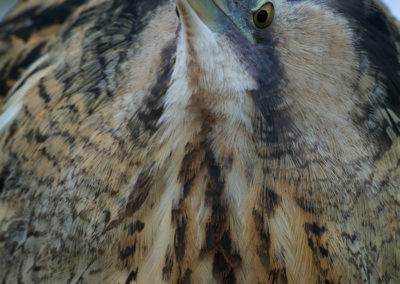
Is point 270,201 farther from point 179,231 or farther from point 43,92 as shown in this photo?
point 43,92

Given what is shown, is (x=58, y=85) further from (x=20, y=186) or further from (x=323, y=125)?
(x=323, y=125)

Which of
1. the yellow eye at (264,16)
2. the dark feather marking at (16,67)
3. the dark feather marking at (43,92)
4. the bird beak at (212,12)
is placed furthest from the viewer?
the dark feather marking at (16,67)

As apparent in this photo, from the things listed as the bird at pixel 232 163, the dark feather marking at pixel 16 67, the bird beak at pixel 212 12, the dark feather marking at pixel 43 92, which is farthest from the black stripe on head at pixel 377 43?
the dark feather marking at pixel 16 67

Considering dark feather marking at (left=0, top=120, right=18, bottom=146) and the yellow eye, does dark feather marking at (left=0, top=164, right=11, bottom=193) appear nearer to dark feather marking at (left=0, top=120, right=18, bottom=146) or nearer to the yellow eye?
dark feather marking at (left=0, top=120, right=18, bottom=146)

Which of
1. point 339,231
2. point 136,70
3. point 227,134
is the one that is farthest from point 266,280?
point 136,70

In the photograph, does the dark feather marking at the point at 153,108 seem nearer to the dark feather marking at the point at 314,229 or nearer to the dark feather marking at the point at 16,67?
the dark feather marking at the point at 314,229

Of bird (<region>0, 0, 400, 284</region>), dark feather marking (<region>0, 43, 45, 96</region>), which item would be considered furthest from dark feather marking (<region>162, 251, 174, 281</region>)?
dark feather marking (<region>0, 43, 45, 96</region>)
